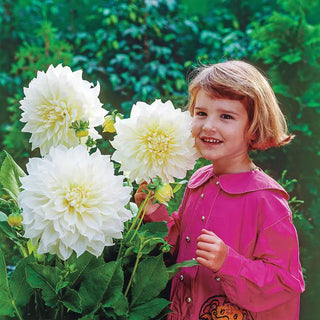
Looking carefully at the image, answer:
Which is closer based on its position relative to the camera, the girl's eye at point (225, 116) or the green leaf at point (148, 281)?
the green leaf at point (148, 281)

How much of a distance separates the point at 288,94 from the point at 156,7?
1266 mm

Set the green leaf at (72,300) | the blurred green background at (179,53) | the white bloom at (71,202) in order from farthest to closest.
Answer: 1. the blurred green background at (179,53)
2. the green leaf at (72,300)
3. the white bloom at (71,202)

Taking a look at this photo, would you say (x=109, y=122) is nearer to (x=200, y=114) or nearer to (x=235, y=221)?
(x=200, y=114)

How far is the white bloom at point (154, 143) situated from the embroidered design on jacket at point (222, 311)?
1.17 feet

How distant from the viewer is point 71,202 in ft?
3.14

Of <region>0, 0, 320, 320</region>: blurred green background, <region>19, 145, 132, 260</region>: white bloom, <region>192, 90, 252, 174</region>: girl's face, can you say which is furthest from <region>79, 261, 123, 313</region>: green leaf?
<region>0, 0, 320, 320</region>: blurred green background

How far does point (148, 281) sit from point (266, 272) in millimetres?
272

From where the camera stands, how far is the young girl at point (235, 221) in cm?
119

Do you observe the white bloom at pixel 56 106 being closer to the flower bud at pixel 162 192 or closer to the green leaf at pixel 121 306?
the flower bud at pixel 162 192

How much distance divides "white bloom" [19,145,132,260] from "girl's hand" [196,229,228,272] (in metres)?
0.23

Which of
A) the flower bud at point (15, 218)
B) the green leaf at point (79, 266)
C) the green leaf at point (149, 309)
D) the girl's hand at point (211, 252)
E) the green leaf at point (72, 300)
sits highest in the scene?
the flower bud at point (15, 218)

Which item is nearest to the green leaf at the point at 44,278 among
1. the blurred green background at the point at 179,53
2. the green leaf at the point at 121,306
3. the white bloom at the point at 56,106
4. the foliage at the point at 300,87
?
the green leaf at the point at 121,306

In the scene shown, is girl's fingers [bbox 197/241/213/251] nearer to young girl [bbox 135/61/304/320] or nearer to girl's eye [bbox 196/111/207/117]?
young girl [bbox 135/61/304/320]

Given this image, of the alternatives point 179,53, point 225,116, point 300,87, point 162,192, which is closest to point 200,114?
point 225,116
